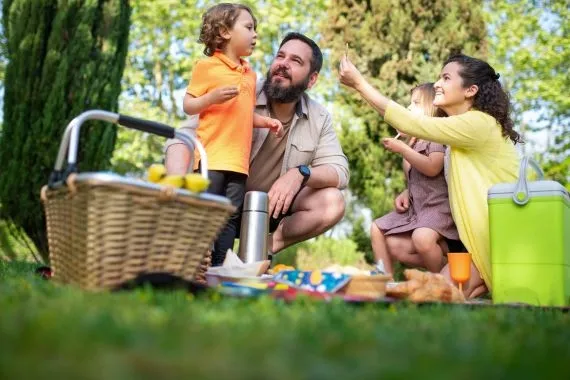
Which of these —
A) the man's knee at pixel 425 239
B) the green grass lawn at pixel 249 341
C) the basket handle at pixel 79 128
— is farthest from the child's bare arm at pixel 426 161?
the green grass lawn at pixel 249 341

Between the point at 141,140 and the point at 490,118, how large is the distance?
13.2 m

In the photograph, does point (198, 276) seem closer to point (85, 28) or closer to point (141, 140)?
point (85, 28)

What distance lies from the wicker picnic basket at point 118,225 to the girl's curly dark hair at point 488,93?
2020mm

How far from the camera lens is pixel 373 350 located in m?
1.26

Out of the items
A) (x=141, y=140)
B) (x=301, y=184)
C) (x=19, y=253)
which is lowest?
(x=19, y=253)

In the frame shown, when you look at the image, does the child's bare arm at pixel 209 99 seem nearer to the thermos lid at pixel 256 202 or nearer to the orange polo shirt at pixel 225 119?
the orange polo shirt at pixel 225 119

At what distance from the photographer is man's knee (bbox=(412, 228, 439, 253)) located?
158 inches

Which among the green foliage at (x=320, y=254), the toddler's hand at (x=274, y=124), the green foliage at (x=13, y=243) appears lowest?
the green foliage at (x=320, y=254)

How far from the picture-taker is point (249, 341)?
125cm

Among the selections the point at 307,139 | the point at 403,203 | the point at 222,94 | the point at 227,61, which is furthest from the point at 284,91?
the point at 403,203

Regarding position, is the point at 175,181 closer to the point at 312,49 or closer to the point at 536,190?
the point at 536,190

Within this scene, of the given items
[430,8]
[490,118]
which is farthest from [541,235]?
[430,8]

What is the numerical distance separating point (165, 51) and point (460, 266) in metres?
14.1

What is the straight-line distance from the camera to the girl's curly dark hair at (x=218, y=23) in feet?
13.4
